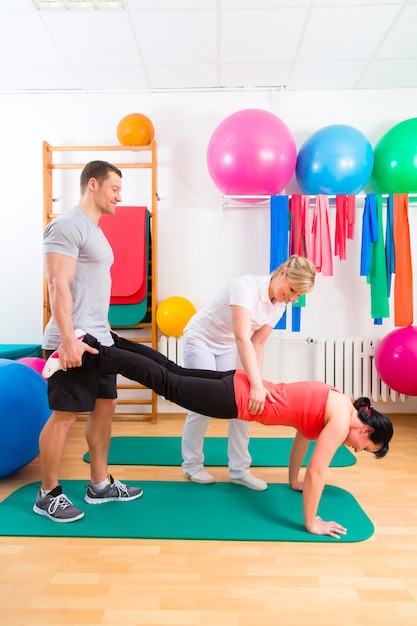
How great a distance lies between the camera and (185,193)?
3.76 m

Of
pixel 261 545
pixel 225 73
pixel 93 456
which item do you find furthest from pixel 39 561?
pixel 225 73

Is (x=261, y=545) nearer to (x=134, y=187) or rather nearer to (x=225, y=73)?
(x=134, y=187)

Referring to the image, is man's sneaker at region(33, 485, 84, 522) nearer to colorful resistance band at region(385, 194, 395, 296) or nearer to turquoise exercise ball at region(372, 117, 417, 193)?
colorful resistance band at region(385, 194, 395, 296)

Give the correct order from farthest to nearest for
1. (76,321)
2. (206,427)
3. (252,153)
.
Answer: (252,153), (206,427), (76,321)

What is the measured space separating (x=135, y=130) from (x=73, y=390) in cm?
225

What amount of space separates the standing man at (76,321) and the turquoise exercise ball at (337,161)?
5.34 ft

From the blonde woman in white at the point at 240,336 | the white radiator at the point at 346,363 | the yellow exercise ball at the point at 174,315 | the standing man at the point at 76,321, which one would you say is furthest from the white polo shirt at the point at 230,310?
the white radiator at the point at 346,363

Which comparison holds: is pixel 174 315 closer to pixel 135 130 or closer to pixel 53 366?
pixel 135 130

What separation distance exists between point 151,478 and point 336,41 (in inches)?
114

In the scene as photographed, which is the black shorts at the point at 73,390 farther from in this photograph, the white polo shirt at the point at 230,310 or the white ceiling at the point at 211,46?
the white ceiling at the point at 211,46

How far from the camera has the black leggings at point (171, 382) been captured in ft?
6.21

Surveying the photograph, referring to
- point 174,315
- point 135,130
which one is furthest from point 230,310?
point 135,130

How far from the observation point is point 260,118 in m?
3.10

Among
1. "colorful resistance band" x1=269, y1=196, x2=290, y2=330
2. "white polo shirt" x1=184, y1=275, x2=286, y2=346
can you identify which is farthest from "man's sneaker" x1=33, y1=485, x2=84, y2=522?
"colorful resistance band" x1=269, y1=196, x2=290, y2=330
